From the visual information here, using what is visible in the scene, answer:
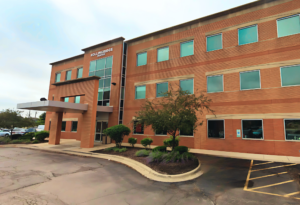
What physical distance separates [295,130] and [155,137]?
39.3 ft

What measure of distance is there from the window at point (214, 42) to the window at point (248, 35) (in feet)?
5.89

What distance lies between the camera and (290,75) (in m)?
13.3

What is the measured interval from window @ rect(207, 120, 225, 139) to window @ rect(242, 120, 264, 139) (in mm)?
1723

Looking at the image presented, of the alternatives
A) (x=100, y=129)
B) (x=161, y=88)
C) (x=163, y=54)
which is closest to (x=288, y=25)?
(x=163, y=54)

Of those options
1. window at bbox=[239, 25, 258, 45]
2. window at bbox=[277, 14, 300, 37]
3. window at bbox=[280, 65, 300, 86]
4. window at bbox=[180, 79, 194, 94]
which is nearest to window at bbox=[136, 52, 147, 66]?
window at bbox=[180, 79, 194, 94]

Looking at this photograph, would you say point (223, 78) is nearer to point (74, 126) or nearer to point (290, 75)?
point (290, 75)

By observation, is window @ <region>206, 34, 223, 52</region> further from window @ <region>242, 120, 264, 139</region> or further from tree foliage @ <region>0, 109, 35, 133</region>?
tree foliage @ <region>0, 109, 35, 133</region>

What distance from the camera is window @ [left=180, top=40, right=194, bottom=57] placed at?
18.4 m

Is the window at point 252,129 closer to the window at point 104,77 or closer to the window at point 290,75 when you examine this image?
the window at point 290,75

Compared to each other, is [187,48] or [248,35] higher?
[187,48]

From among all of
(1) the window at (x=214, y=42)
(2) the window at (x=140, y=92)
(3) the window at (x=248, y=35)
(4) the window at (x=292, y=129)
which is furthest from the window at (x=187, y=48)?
(4) the window at (x=292, y=129)

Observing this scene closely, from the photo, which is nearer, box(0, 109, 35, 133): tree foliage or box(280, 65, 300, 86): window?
box(280, 65, 300, 86): window

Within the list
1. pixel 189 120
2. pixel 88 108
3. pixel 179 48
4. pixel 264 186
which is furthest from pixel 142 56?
pixel 264 186

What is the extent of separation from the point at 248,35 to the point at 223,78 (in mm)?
4317
